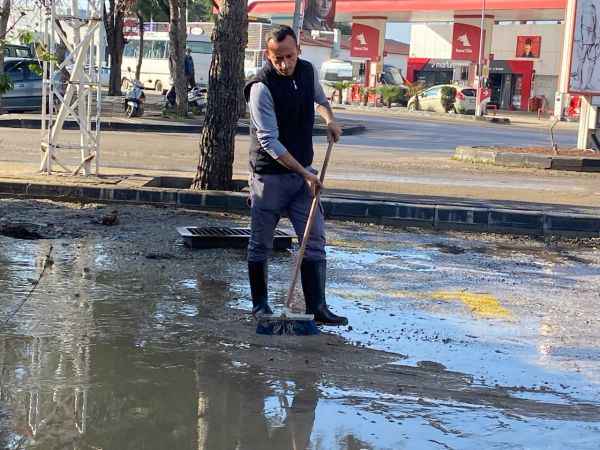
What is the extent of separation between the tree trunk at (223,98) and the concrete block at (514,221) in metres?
2.95

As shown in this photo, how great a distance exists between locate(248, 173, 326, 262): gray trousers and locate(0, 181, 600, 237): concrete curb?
14.1 ft

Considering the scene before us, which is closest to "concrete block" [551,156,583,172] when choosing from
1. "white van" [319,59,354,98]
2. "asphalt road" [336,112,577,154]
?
"asphalt road" [336,112,577,154]

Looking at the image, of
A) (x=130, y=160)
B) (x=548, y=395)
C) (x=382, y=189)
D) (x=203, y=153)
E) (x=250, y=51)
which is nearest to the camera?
(x=548, y=395)

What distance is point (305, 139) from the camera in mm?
6164

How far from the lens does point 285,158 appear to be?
591 centimetres

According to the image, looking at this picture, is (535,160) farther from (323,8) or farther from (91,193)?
(323,8)

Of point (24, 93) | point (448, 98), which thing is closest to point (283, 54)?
point (24, 93)

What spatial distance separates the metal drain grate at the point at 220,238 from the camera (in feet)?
27.7

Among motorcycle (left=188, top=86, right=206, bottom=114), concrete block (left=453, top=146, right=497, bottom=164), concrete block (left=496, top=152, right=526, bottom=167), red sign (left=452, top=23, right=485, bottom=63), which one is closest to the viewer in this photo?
concrete block (left=496, top=152, right=526, bottom=167)

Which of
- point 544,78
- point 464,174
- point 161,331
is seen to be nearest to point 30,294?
point 161,331

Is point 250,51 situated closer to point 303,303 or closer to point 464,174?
point 464,174

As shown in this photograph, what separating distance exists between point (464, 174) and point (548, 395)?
11.3m

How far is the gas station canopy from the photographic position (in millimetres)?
47938

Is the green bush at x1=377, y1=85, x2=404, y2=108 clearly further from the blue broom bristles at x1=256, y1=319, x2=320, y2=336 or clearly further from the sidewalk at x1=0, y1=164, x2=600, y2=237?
the blue broom bristles at x1=256, y1=319, x2=320, y2=336
